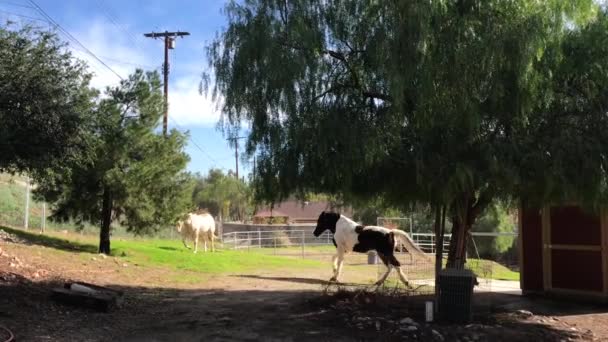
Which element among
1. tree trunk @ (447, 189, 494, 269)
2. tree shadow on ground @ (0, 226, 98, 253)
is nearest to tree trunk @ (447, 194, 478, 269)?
tree trunk @ (447, 189, 494, 269)

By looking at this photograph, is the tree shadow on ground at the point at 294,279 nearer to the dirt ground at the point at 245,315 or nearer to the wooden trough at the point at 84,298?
the dirt ground at the point at 245,315

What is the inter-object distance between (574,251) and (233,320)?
295 inches

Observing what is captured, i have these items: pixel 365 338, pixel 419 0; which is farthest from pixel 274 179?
pixel 419 0

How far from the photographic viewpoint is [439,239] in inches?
418

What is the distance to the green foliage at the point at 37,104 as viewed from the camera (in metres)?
11.0

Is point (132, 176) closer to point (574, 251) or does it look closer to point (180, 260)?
point (180, 260)

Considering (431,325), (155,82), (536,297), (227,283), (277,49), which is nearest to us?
(277,49)

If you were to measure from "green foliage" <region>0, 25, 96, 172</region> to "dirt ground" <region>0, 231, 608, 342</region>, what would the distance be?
8.12 ft

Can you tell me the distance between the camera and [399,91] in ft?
26.5

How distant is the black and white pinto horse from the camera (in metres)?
13.5

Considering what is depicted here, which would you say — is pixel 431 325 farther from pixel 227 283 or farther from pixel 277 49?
pixel 227 283

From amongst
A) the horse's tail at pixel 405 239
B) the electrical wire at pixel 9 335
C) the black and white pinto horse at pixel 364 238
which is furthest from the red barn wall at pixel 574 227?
the electrical wire at pixel 9 335

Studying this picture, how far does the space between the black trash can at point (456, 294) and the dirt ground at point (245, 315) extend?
0.25 m

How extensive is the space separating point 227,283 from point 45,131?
253 inches
